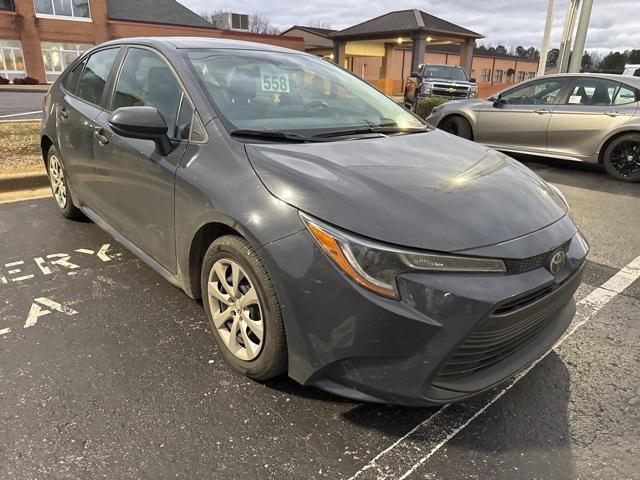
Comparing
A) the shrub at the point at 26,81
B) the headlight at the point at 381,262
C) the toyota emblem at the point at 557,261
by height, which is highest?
the headlight at the point at 381,262

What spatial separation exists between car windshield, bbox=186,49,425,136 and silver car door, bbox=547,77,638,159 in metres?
4.75

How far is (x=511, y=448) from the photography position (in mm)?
2049

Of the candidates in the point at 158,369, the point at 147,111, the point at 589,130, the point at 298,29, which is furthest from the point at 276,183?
the point at 298,29

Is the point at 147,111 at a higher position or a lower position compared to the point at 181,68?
lower

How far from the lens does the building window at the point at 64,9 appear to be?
31867mm

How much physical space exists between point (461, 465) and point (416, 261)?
848mm

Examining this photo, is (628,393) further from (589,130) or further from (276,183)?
(589,130)

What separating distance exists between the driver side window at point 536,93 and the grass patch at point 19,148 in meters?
7.01

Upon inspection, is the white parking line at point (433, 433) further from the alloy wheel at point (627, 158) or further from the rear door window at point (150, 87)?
the alloy wheel at point (627, 158)

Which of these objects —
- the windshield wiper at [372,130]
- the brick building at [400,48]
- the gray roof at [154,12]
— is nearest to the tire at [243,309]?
the windshield wiper at [372,130]

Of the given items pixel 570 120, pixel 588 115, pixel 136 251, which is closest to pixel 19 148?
pixel 136 251

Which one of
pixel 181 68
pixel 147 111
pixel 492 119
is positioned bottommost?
pixel 492 119

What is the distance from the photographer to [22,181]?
5715 millimetres

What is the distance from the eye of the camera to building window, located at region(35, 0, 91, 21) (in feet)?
105
